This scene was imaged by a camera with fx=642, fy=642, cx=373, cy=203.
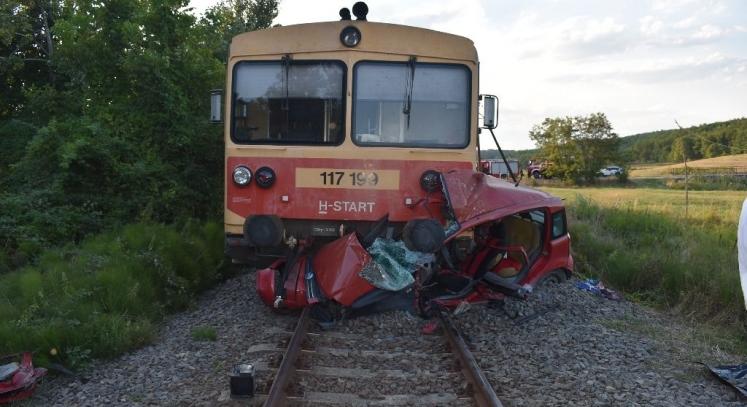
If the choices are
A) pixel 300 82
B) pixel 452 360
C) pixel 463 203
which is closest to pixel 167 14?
pixel 300 82

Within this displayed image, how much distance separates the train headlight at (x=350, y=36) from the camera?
6.39 m

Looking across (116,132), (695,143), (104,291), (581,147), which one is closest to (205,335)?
(104,291)

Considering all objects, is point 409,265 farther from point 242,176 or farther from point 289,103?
point 289,103

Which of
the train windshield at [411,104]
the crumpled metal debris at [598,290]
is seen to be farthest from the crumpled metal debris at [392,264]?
the crumpled metal debris at [598,290]

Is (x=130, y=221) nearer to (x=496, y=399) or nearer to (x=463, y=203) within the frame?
(x=463, y=203)

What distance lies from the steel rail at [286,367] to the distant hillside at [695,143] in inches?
362

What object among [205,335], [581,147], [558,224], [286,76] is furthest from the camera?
[581,147]

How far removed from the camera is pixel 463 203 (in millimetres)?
5938

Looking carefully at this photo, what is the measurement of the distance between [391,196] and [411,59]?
1380 millimetres

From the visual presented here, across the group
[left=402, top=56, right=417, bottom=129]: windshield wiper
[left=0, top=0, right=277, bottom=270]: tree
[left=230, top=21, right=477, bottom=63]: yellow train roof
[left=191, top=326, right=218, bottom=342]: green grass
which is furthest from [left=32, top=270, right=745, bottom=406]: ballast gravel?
[left=0, top=0, right=277, bottom=270]: tree

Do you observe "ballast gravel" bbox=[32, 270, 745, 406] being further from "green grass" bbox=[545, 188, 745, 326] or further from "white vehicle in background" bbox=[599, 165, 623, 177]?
"white vehicle in background" bbox=[599, 165, 623, 177]

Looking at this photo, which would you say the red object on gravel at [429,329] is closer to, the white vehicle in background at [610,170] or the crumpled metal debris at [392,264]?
the crumpled metal debris at [392,264]

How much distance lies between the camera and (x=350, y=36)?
640 cm

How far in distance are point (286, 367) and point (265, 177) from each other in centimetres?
237
